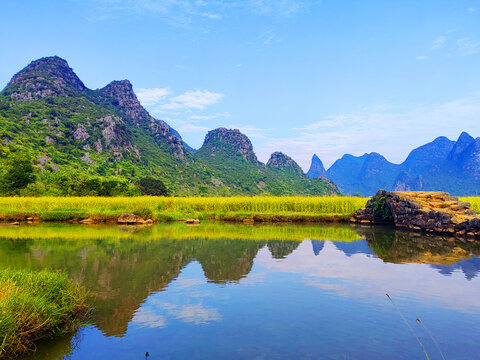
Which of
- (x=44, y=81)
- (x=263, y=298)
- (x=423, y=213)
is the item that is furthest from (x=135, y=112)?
(x=263, y=298)

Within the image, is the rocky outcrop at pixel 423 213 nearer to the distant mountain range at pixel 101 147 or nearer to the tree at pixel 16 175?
the distant mountain range at pixel 101 147

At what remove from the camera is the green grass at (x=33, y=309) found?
5.21 m

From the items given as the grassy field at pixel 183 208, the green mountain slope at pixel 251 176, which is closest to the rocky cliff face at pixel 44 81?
the green mountain slope at pixel 251 176

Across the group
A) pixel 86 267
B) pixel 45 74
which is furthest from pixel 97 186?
pixel 45 74

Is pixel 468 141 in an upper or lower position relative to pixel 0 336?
upper

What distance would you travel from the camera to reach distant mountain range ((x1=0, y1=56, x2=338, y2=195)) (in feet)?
260

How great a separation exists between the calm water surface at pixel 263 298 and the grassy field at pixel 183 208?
493 inches

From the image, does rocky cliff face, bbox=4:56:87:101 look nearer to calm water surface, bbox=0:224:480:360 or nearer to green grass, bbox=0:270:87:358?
calm water surface, bbox=0:224:480:360

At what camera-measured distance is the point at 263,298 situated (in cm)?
907

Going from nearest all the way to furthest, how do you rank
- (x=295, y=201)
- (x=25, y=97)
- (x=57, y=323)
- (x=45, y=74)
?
(x=57, y=323), (x=295, y=201), (x=25, y=97), (x=45, y=74)

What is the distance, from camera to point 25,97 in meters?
128

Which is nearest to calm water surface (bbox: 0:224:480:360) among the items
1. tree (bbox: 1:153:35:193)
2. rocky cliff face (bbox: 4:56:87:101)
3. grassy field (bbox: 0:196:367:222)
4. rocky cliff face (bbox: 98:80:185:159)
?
grassy field (bbox: 0:196:367:222)

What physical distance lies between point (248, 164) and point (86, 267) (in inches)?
6725

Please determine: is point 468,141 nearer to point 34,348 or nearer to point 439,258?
point 439,258
